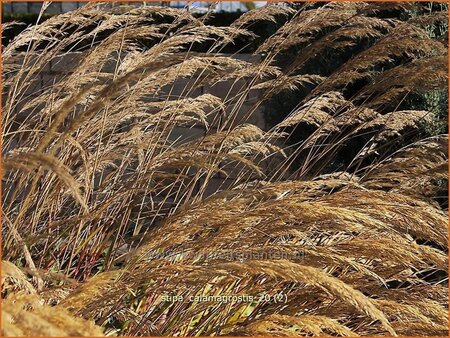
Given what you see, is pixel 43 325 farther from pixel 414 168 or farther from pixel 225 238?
pixel 414 168

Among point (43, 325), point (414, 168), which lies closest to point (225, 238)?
point (414, 168)

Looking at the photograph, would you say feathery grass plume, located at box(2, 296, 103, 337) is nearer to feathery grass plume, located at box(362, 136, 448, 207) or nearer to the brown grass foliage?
the brown grass foliage

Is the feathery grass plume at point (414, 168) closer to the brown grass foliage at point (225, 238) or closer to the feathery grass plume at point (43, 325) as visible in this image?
the brown grass foliage at point (225, 238)

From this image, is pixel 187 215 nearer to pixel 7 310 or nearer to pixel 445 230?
pixel 445 230

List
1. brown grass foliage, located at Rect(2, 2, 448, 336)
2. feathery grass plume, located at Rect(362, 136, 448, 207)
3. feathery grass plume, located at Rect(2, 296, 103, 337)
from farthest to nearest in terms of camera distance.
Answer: feathery grass plume, located at Rect(362, 136, 448, 207) → brown grass foliage, located at Rect(2, 2, 448, 336) → feathery grass plume, located at Rect(2, 296, 103, 337)

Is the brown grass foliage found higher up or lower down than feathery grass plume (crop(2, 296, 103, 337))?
lower down

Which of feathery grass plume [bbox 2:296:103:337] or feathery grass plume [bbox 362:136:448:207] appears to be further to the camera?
feathery grass plume [bbox 362:136:448:207]

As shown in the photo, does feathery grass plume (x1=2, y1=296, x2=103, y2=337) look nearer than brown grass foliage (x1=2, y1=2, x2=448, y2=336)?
Yes

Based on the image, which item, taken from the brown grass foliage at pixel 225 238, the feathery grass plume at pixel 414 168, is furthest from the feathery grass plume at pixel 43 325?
the feathery grass plume at pixel 414 168

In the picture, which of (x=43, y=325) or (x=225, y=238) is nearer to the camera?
(x=43, y=325)

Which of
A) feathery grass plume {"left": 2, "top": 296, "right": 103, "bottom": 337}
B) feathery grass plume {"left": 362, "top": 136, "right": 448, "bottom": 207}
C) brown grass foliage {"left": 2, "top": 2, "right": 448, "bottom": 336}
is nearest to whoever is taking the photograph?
feathery grass plume {"left": 2, "top": 296, "right": 103, "bottom": 337}

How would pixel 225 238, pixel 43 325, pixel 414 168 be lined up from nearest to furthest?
pixel 43 325 → pixel 225 238 → pixel 414 168

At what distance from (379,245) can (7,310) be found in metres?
1.02

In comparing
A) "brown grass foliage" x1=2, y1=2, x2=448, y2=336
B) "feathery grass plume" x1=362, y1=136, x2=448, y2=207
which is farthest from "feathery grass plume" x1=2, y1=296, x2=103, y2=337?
"feathery grass plume" x1=362, y1=136, x2=448, y2=207
